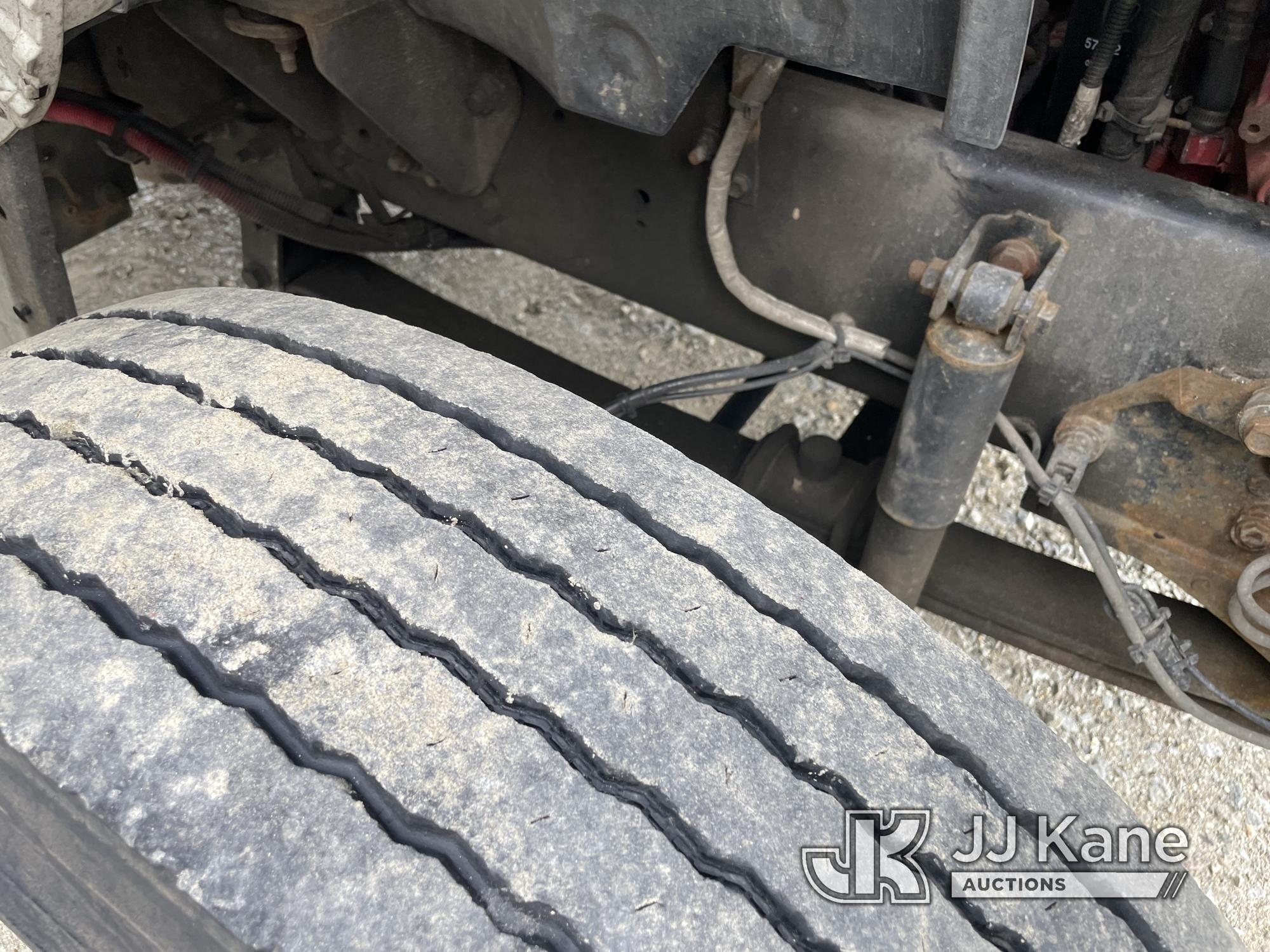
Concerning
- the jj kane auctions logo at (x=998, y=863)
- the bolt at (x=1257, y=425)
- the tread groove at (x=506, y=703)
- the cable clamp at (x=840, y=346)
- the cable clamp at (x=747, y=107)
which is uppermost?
the cable clamp at (x=747, y=107)

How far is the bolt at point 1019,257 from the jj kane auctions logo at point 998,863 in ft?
1.48

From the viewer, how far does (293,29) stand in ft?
3.32

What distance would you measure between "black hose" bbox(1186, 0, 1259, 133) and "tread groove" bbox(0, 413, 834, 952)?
0.73 meters

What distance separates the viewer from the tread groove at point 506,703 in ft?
1.92

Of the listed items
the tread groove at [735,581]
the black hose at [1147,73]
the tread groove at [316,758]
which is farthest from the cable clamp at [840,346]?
the tread groove at [316,758]

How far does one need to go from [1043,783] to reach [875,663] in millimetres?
130

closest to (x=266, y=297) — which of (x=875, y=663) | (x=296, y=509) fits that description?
(x=296, y=509)

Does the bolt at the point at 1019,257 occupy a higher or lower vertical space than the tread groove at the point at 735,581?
higher

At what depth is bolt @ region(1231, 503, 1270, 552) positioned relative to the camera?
0.92 meters

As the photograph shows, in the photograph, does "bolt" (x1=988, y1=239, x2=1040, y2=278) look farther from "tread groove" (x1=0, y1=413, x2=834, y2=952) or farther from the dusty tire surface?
"tread groove" (x1=0, y1=413, x2=834, y2=952)

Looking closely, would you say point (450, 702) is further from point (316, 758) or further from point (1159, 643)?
point (1159, 643)

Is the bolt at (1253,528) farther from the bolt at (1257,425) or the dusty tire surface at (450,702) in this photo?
the dusty tire surface at (450,702)

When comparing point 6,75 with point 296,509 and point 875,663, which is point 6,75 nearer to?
point 296,509

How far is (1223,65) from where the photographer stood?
2.85 feet
